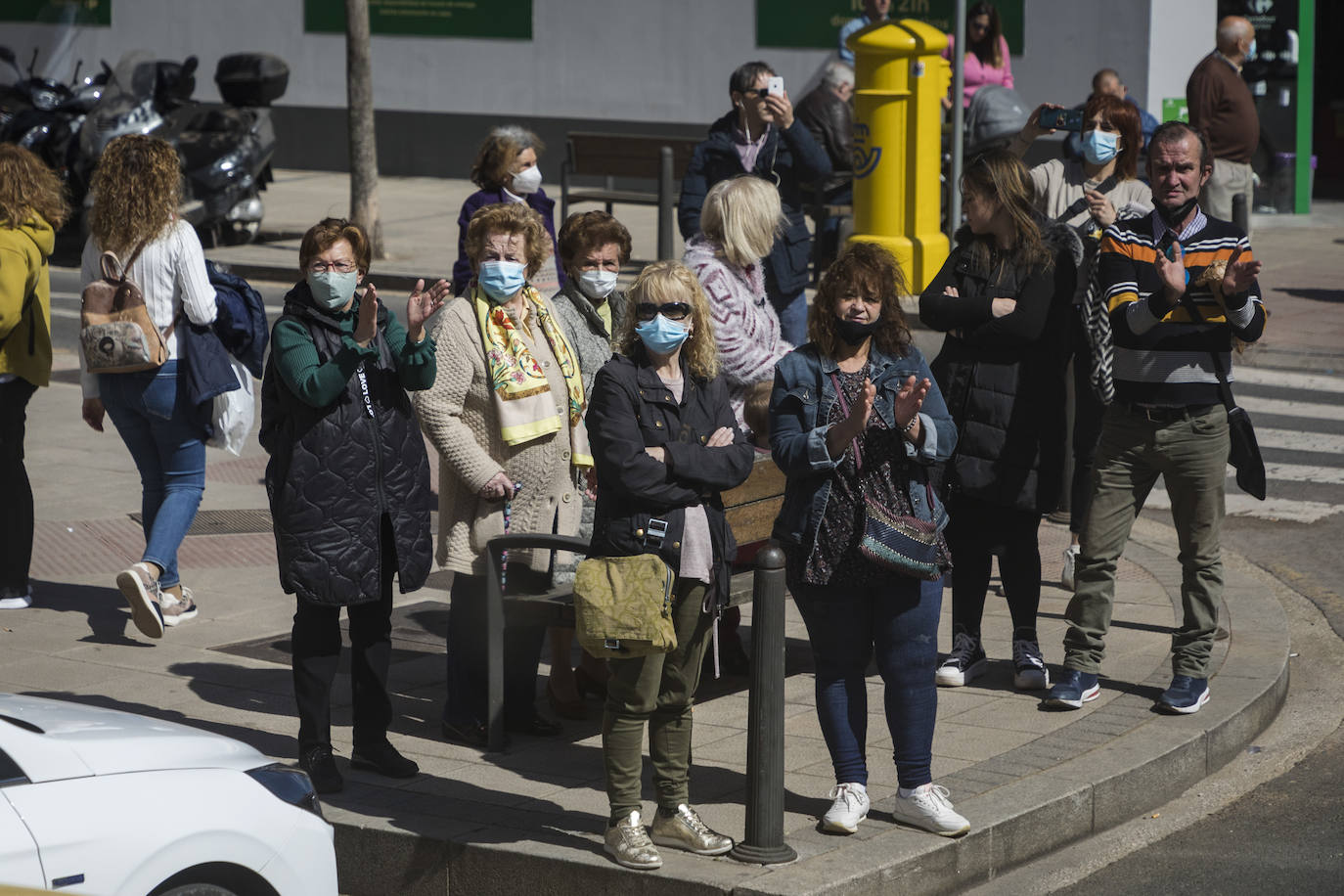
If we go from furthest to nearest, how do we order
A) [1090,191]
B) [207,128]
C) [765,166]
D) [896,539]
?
[207,128] → [765,166] → [1090,191] → [896,539]

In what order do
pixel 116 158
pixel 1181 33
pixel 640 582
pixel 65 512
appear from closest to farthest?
pixel 640 582 → pixel 116 158 → pixel 65 512 → pixel 1181 33

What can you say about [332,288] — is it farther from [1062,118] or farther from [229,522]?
[229,522]

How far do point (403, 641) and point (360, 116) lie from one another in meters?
11.3

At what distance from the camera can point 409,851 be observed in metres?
5.28

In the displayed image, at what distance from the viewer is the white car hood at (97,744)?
13.1 feet

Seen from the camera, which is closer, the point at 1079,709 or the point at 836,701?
the point at 836,701

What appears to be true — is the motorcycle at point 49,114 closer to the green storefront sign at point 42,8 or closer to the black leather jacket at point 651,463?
the green storefront sign at point 42,8

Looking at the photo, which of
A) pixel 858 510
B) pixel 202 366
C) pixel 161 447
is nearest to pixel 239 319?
pixel 202 366

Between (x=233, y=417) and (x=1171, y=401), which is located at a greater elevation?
(x=1171, y=401)

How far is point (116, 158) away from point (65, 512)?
296 centimetres

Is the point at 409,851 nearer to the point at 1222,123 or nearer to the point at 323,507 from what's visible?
the point at 323,507

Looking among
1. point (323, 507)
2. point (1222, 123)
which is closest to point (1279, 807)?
point (323, 507)

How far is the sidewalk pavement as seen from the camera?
5152mm

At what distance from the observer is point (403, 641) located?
295 inches
